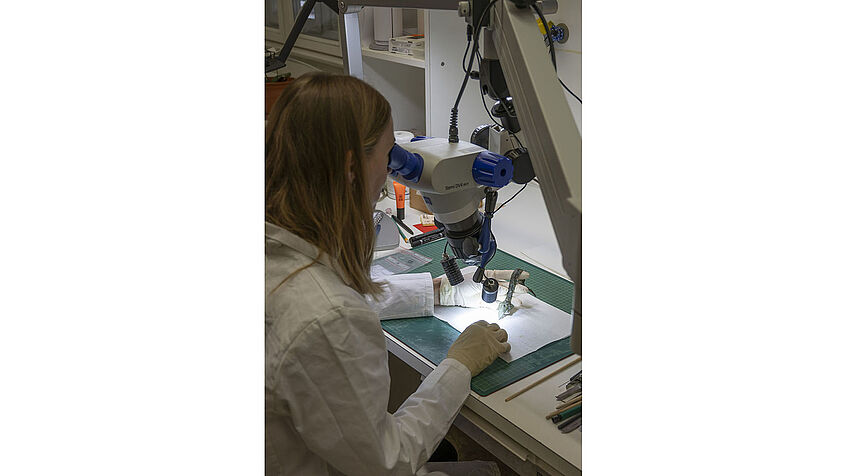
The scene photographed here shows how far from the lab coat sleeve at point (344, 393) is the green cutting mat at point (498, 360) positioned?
0.32m

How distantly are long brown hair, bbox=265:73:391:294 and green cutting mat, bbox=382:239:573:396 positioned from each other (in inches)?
16.0

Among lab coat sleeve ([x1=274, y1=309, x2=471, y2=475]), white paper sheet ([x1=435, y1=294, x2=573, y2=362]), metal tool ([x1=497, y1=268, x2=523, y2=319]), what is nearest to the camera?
lab coat sleeve ([x1=274, y1=309, x2=471, y2=475])

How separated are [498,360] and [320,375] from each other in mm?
535

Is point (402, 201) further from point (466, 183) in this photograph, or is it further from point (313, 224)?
point (313, 224)

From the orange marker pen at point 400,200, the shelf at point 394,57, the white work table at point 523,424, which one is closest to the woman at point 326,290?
the white work table at point 523,424

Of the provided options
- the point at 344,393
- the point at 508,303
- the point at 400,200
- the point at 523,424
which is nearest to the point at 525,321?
the point at 508,303

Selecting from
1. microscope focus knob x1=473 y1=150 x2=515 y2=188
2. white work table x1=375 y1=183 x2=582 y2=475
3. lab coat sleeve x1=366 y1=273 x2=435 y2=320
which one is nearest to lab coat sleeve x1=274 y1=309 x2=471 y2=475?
white work table x1=375 y1=183 x2=582 y2=475

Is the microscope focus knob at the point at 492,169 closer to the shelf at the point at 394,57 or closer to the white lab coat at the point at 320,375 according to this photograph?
the white lab coat at the point at 320,375

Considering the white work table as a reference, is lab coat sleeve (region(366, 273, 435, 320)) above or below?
above

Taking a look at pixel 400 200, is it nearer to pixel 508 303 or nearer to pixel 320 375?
pixel 508 303

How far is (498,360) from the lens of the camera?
1449 millimetres

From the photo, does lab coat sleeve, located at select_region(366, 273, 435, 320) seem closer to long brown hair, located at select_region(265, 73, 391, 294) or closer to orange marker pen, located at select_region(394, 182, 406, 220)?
long brown hair, located at select_region(265, 73, 391, 294)

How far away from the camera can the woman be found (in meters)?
1.02

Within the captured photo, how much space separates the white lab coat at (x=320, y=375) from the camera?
101cm
